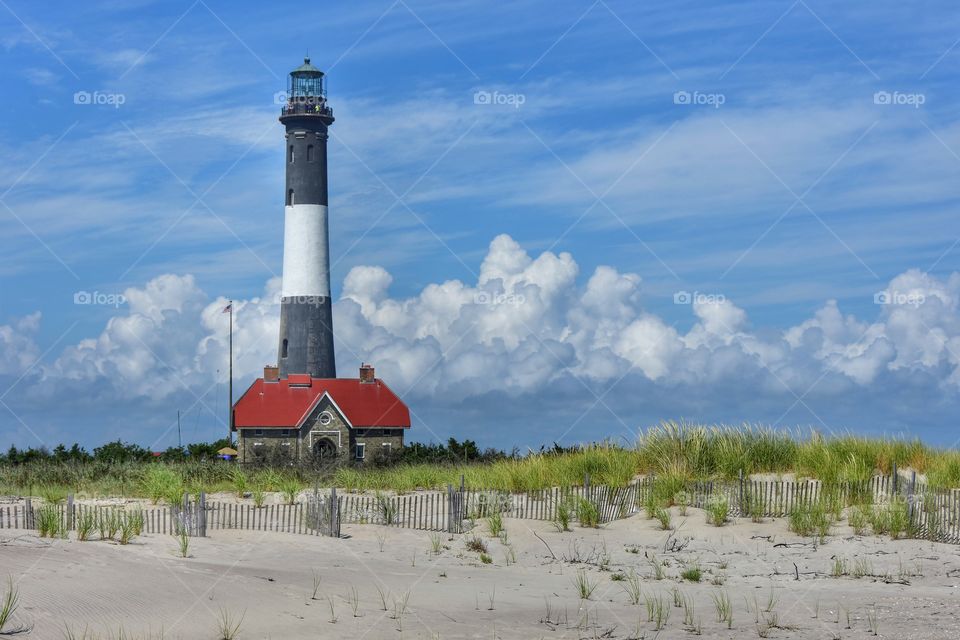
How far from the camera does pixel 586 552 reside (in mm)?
19875

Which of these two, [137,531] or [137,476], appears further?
[137,476]

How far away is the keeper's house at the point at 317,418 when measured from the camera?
50.8m

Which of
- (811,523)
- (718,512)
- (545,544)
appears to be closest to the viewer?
(545,544)

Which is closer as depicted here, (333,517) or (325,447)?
(333,517)

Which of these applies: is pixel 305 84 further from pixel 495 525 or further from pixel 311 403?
pixel 495 525

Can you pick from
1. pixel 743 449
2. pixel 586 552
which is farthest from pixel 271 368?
pixel 586 552

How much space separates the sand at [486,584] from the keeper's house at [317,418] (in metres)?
29.6

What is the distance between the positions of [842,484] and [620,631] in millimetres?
10915

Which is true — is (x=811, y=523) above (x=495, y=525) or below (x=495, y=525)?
above

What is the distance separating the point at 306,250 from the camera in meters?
51.1

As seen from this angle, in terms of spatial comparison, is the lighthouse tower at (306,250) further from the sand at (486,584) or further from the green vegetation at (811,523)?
the green vegetation at (811,523)

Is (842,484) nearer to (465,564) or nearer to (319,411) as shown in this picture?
(465,564)

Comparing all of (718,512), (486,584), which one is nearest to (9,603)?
(486,584)

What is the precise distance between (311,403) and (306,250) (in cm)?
697
